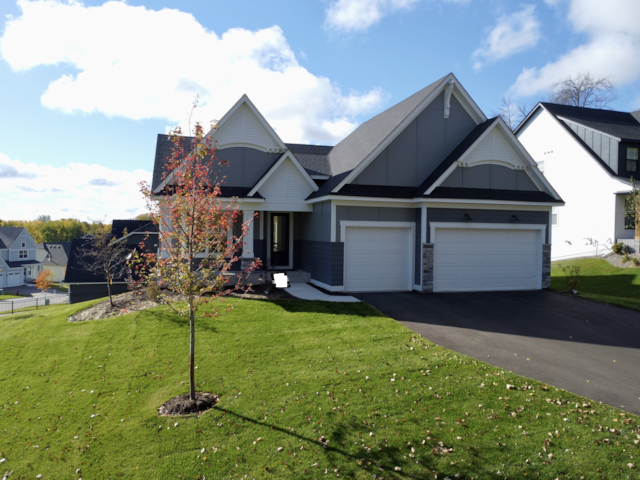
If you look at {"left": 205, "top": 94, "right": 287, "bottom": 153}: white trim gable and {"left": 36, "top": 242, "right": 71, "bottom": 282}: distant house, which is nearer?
{"left": 205, "top": 94, "right": 287, "bottom": 153}: white trim gable

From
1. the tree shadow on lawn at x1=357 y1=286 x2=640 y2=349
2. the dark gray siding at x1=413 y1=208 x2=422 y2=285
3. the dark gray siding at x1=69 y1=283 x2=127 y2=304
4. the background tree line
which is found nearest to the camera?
the tree shadow on lawn at x1=357 y1=286 x2=640 y2=349

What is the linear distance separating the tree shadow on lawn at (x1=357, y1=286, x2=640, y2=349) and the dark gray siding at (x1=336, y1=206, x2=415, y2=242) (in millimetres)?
2576

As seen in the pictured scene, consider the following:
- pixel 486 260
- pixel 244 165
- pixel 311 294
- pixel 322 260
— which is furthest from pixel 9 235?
pixel 486 260

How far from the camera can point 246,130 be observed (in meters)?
16.4

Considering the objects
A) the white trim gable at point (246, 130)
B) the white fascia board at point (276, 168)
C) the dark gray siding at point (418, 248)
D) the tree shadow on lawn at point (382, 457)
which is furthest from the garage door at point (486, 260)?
the tree shadow on lawn at point (382, 457)

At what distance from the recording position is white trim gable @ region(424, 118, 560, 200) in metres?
14.9

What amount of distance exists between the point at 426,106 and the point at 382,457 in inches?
511

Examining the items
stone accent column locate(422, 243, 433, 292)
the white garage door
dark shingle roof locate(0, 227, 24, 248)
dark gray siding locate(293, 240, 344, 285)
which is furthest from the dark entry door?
dark shingle roof locate(0, 227, 24, 248)

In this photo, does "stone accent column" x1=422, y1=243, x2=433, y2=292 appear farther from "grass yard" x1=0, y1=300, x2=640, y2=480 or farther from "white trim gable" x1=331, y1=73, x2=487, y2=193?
"grass yard" x1=0, y1=300, x2=640, y2=480

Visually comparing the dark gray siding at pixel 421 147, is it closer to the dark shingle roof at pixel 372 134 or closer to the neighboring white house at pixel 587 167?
the dark shingle roof at pixel 372 134

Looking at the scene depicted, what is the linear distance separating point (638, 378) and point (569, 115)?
80.8 ft

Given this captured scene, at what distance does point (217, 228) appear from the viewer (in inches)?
273

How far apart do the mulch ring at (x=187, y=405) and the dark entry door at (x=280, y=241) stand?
1143cm

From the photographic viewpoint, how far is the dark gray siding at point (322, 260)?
1412 centimetres
